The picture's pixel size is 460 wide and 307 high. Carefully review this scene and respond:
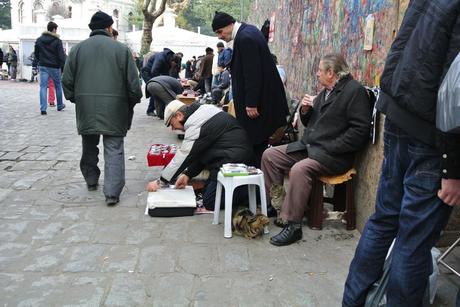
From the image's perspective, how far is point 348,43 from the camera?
5160 mm

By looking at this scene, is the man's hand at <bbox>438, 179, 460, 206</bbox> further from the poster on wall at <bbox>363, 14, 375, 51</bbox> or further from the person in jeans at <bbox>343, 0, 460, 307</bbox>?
the poster on wall at <bbox>363, 14, 375, 51</bbox>

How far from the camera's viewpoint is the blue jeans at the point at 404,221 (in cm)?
230

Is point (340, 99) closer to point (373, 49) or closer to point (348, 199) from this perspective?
point (373, 49)

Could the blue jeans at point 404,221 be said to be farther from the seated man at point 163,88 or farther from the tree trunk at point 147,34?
the tree trunk at point 147,34

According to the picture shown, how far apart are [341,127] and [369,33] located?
901 mm

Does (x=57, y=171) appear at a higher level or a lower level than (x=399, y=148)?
lower

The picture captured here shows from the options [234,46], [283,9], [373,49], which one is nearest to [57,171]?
[234,46]

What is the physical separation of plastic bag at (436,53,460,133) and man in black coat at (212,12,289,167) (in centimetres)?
293

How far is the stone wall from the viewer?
413 cm

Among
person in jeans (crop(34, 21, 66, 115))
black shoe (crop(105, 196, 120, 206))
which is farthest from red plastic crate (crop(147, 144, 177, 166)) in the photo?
person in jeans (crop(34, 21, 66, 115))

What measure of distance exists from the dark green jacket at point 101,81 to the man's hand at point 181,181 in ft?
2.83

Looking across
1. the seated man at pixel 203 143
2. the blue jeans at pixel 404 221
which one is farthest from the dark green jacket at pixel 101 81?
the blue jeans at pixel 404 221

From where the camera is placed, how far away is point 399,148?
2465mm

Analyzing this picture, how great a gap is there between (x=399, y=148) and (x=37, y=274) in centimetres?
256
